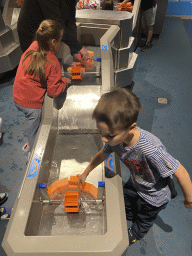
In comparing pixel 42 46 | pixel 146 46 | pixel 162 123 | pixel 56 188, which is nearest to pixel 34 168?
pixel 56 188

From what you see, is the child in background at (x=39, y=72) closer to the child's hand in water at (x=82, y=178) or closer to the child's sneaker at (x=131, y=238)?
the child's hand in water at (x=82, y=178)

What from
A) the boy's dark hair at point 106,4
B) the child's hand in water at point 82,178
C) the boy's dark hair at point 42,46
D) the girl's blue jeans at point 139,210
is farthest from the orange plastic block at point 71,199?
the boy's dark hair at point 106,4

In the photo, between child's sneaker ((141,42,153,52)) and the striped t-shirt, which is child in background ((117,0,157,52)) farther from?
the striped t-shirt

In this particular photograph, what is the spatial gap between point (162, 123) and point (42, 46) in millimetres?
1446

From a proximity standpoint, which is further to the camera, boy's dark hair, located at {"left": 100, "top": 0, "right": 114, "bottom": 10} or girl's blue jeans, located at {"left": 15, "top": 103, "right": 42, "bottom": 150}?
boy's dark hair, located at {"left": 100, "top": 0, "right": 114, "bottom": 10}

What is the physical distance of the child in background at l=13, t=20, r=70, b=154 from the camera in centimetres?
Answer: 127

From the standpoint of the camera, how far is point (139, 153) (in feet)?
2.85

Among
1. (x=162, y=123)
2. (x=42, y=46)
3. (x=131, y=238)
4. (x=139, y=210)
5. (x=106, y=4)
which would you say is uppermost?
(x=106, y=4)

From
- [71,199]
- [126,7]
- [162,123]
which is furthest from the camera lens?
[126,7]

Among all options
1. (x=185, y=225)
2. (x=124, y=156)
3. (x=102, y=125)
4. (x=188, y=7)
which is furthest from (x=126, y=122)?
(x=188, y=7)

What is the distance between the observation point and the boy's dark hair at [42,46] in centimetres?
125

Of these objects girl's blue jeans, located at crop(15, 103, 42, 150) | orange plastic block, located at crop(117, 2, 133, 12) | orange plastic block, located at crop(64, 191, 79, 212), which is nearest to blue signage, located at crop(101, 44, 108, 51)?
girl's blue jeans, located at crop(15, 103, 42, 150)

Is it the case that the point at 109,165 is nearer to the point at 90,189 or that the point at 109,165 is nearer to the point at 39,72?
the point at 90,189

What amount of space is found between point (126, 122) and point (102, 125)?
0.28 ft
